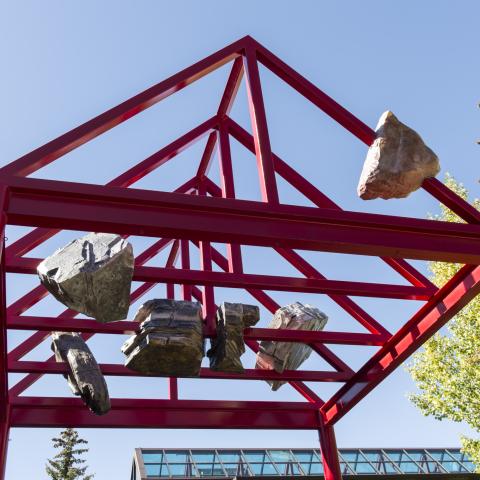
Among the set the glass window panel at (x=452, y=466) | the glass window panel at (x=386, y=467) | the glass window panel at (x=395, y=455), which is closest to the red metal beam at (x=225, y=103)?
the glass window panel at (x=386, y=467)

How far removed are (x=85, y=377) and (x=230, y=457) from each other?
69.5ft

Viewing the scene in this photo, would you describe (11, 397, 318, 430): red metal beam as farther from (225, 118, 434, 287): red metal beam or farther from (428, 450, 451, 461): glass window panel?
(428, 450, 451, 461): glass window panel

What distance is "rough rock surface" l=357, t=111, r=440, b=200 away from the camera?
21.1 feet

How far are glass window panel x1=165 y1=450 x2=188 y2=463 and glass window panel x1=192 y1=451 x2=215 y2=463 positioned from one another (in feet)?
1.40

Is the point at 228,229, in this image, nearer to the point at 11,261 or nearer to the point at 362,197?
the point at 362,197

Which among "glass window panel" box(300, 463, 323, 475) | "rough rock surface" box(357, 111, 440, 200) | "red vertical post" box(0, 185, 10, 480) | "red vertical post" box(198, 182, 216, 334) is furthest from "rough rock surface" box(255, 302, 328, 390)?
"glass window panel" box(300, 463, 323, 475)

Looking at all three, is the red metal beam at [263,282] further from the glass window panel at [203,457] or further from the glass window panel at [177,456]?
the glass window panel at [203,457]

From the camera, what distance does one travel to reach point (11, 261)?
22.4 ft

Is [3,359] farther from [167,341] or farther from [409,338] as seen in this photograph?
[409,338]

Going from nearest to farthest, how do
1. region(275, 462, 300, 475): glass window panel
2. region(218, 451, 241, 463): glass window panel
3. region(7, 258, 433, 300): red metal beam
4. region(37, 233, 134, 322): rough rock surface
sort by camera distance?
region(37, 233, 134, 322): rough rock surface → region(7, 258, 433, 300): red metal beam → region(275, 462, 300, 475): glass window panel → region(218, 451, 241, 463): glass window panel

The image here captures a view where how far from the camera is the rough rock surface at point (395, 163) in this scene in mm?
6441

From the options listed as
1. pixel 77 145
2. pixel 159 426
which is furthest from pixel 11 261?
pixel 159 426

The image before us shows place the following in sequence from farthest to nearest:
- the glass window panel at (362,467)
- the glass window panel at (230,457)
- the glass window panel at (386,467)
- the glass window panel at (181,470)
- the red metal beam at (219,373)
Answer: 1. the glass window panel at (386,467)
2. the glass window panel at (362,467)
3. the glass window panel at (230,457)
4. the glass window panel at (181,470)
5. the red metal beam at (219,373)

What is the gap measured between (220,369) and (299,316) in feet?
5.59
